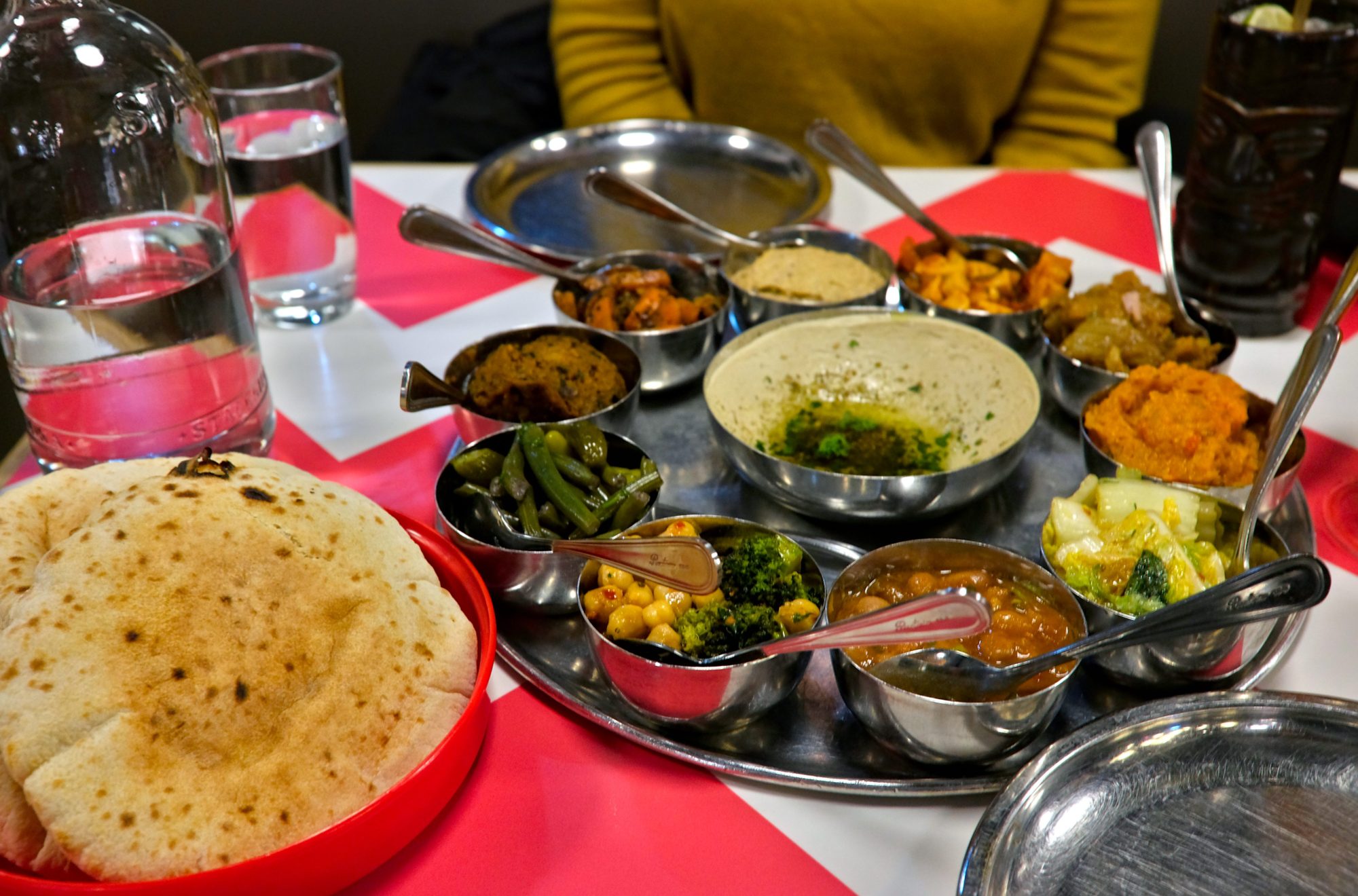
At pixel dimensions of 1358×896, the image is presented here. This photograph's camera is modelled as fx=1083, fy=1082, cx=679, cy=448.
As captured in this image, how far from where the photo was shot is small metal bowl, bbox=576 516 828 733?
1235mm

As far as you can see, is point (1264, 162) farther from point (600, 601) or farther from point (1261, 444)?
point (600, 601)

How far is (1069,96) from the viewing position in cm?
335

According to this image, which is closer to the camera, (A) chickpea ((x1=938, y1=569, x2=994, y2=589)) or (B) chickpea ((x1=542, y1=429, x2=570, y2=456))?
(A) chickpea ((x1=938, y1=569, x2=994, y2=589))

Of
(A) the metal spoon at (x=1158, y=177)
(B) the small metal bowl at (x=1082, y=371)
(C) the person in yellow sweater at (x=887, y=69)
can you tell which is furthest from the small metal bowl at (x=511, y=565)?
(C) the person in yellow sweater at (x=887, y=69)

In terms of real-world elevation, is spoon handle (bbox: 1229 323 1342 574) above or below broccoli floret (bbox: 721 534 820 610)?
above

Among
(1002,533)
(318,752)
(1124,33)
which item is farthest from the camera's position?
(1124,33)

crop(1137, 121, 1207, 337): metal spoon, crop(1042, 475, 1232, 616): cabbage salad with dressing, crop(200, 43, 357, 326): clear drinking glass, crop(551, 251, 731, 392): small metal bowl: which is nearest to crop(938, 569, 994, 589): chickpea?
crop(1042, 475, 1232, 616): cabbage salad with dressing

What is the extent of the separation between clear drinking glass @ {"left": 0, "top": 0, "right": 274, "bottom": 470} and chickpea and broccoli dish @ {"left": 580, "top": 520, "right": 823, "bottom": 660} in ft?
2.52

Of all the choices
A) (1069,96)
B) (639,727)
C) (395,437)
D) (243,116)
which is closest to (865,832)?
(639,727)

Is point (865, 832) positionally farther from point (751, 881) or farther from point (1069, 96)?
point (1069, 96)

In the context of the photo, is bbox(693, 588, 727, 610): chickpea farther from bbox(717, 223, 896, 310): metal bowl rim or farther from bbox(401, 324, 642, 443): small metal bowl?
bbox(717, 223, 896, 310): metal bowl rim

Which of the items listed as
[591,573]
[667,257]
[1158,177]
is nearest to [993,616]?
[591,573]

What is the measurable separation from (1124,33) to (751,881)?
9.84ft

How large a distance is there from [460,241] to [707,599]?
110cm
